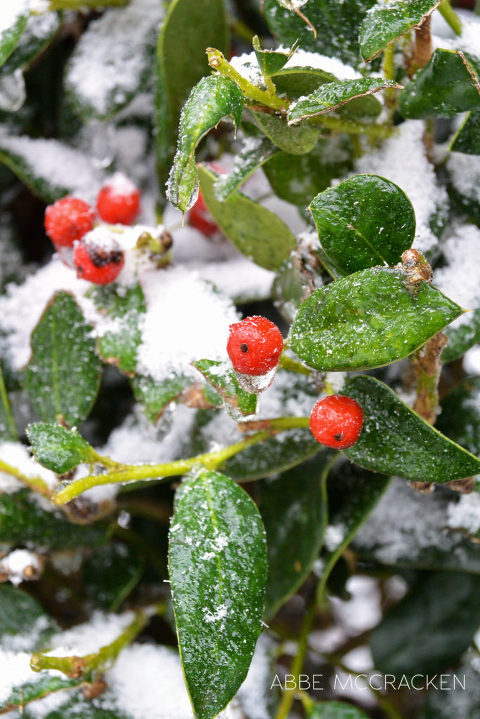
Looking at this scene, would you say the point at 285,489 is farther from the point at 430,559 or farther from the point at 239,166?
the point at 239,166

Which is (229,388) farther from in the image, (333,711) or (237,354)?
(333,711)

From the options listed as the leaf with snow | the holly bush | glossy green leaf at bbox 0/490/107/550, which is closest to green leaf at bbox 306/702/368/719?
the holly bush

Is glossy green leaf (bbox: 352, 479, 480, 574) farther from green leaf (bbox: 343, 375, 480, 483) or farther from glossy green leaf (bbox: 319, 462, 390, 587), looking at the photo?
green leaf (bbox: 343, 375, 480, 483)

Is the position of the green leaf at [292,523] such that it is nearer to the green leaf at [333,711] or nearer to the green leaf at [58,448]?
the green leaf at [333,711]

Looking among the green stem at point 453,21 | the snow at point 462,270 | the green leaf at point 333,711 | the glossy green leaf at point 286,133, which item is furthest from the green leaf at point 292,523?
the green stem at point 453,21

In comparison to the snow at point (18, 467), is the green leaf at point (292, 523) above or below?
below

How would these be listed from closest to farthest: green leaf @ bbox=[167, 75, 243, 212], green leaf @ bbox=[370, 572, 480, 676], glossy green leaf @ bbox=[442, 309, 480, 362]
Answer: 1. green leaf @ bbox=[167, 75, 243, 212]
2. glossy green leaf @ bbox=[442, 309, 480, 362]
3. green leaf @ bbox=[370, 572, 480, 676]
